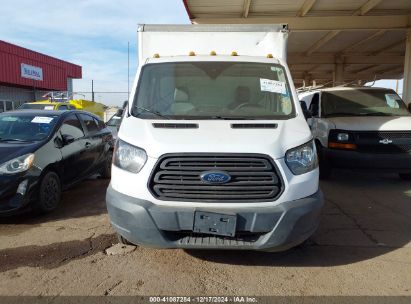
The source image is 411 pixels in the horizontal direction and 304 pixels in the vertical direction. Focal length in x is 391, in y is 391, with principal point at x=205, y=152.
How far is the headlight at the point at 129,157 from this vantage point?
143 inches

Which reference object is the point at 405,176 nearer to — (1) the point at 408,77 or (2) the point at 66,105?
(1) the point at 408,77

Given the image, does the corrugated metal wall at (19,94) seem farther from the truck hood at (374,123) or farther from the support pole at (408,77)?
the truck hood at (374,123)

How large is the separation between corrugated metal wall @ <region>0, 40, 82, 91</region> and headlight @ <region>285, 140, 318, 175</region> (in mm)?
26682

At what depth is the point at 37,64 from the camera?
100 feet

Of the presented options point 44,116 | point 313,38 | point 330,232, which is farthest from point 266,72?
point 313,38

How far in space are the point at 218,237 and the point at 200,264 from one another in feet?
2.04

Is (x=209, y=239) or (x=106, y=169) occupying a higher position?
(x=209, y=239)

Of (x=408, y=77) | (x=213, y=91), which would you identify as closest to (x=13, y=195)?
(x=213, y=91)

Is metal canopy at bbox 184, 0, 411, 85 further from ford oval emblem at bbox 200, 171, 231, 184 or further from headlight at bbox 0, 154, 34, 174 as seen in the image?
ford oval emblem at bbox 200, 171, 231, 184

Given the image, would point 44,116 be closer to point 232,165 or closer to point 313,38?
point 232,165

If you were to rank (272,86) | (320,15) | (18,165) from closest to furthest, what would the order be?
(272,86) → (18,165) → (320,15)

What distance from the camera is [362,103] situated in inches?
335

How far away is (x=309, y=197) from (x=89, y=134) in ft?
16.6

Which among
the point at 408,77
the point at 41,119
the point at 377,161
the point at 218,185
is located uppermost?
the point at 408,77
